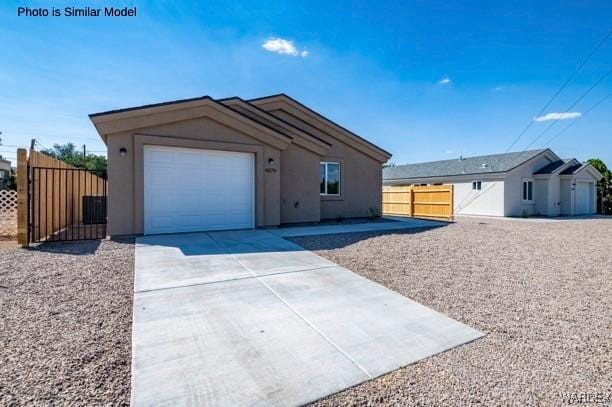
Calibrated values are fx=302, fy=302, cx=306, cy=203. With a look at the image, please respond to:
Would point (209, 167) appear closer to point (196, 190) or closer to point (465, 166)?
point (196, 190)

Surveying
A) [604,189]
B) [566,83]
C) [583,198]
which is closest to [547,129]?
[566,83]

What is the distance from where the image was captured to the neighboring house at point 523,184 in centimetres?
2023

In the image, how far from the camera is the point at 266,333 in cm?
326

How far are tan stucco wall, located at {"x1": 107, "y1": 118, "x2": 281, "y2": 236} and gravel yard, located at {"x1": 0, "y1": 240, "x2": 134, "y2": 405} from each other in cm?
280

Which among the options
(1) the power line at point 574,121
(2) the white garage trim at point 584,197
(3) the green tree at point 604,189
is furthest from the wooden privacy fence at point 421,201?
(3) the green tree at point 604,189

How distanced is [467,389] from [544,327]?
1.87 metres

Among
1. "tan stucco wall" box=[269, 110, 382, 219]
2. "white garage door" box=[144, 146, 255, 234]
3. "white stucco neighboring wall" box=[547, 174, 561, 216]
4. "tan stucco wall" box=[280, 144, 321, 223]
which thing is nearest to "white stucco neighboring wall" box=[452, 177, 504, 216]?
"white stucco neighboring wall" box=[547, 174, 561, 216]

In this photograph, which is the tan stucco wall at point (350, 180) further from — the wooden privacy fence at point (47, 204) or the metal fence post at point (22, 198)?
the metal fence post at point (22, 198)

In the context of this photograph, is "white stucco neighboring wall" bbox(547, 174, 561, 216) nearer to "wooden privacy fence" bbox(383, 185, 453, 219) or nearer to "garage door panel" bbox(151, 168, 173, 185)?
"wooden privacy fence" bbox(383, 185, 453, 219)

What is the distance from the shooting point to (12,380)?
7.80 ft

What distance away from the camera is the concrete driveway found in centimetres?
239

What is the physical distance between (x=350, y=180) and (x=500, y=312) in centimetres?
1101

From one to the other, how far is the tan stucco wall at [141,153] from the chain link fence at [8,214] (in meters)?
3.66

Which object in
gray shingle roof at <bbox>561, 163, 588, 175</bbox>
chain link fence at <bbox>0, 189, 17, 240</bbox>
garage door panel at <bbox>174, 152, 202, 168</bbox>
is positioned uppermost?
gray shingle roof at <bbox>561, 163, 588, 175</bbox>
